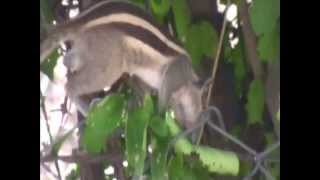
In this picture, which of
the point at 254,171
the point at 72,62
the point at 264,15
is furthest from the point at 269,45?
the point at 72,62

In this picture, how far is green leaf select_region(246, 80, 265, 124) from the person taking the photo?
31.9 inches

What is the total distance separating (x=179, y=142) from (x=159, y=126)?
0.03 metres

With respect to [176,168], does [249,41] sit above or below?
above

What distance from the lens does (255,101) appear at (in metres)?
0.82

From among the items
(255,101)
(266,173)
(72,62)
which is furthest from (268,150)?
(72,62)

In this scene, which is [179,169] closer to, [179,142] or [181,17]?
[179,142]

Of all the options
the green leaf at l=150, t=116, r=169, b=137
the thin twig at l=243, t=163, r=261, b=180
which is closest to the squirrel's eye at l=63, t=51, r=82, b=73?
the green leaf at l=150, t=116, r=169, b=137

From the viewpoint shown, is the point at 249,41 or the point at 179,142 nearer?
the point at 179,142

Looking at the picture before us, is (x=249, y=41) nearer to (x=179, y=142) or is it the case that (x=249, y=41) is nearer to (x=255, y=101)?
(x=255, y=101)

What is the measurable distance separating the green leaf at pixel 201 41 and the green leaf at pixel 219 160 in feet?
0.42

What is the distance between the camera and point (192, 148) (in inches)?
27.7

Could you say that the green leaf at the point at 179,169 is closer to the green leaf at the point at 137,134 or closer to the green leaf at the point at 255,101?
the green leaf at the point at 137,134

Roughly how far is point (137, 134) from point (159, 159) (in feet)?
0.12
